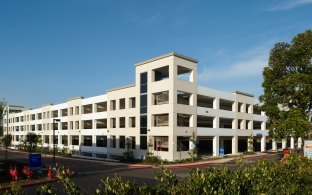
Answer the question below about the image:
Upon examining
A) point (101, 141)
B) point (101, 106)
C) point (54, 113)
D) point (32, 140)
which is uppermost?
point (101, 106)

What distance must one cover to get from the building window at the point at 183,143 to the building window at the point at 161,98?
18.4 ft

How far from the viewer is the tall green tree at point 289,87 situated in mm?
35469

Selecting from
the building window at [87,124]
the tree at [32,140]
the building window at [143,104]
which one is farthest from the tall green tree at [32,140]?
the building window at [143,104]

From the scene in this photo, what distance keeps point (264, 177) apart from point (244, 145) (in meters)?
60.6

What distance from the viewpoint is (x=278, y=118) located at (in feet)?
133

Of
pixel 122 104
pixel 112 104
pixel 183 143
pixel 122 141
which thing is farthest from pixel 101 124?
pixel 183 143

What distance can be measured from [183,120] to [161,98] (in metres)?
4.56

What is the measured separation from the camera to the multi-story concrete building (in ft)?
151

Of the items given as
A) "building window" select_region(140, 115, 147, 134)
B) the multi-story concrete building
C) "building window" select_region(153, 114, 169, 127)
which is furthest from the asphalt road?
"building window" select_region(140, 115, 147, 134)

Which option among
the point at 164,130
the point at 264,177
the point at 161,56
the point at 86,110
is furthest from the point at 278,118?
the point at 86,110

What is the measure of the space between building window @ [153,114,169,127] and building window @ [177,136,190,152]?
→ 2876 millimetres

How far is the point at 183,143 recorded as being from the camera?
47438 mm

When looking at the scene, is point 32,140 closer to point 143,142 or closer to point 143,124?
point 143,142

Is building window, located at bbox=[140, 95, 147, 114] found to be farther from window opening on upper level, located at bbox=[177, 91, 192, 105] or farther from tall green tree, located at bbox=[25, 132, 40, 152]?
tall green tree, located at bbox=[25, 132, 40, 152]
